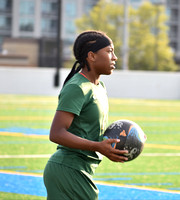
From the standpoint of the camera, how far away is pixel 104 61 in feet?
13.5

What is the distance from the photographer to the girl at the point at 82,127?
3850mm

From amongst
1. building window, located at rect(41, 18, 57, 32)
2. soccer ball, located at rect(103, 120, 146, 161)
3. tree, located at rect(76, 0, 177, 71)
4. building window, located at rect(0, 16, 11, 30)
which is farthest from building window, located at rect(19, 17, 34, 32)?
soccer ball, located at rect(103, 120, 146, 161)

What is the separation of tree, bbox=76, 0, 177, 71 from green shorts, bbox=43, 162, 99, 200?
65598 millimetres

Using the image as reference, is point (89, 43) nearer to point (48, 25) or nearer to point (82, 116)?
point (82, 116)

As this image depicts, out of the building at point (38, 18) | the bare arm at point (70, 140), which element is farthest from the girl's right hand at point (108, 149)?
the building at point (38, 18)

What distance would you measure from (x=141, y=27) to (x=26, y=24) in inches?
1186

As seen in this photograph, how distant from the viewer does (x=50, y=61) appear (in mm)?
80812

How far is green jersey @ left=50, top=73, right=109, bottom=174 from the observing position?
3847mm

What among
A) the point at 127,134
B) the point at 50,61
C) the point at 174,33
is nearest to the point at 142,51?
the point at 50,61

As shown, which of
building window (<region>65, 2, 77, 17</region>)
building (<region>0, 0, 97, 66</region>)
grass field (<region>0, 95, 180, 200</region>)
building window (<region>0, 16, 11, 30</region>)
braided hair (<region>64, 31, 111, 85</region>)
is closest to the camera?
braided hair (<region>64, 31, 111, 85</region>)

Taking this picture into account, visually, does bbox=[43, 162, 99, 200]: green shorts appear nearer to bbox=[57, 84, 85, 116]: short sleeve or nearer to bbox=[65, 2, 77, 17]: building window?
bbox=[57, 84, 85, 116]: short sleeve

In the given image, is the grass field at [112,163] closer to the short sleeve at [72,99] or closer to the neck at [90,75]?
the neck at [90,75]

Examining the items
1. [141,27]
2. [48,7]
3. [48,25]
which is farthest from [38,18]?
[141,27]

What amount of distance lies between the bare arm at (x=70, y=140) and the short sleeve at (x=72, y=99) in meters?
0.04
